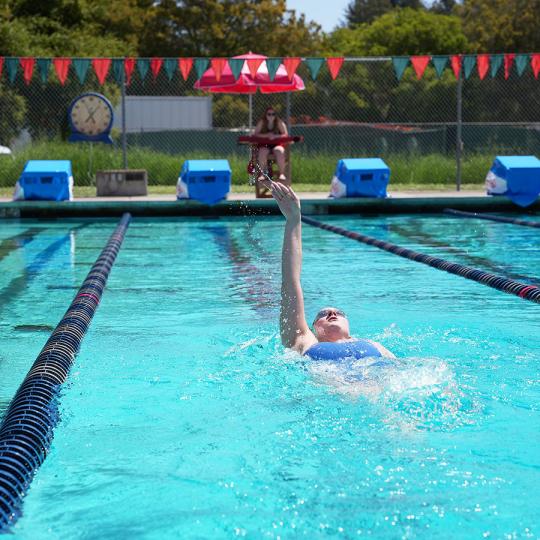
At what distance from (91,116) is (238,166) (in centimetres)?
307

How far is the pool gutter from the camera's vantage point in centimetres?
1532

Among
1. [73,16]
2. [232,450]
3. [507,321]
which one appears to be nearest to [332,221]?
[507,321]

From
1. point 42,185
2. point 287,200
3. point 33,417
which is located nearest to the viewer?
point 33,417

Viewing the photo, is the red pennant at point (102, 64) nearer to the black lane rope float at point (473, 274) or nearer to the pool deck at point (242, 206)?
the pool deck at point (242, 206)

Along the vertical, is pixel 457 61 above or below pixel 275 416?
above

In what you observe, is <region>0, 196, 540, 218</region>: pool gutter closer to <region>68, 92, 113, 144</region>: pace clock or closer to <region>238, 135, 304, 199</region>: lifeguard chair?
<region>238, 135, 304, 199</region>: lifeguard chair

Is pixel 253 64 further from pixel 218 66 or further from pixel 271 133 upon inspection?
pixel 271 133

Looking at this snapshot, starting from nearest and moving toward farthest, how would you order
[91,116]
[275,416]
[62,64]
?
1. [275,416]
2. [62,64]
3. [91,116]

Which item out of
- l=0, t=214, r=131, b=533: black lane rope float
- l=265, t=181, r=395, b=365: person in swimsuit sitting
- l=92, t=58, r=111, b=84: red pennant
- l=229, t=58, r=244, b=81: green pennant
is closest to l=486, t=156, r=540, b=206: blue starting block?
l=229, t=58, r=244, b=81: green pennant

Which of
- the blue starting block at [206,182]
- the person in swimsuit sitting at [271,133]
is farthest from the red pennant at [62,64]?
the person in swimsuit sitting at [271,133]

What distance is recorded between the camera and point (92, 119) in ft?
57.6

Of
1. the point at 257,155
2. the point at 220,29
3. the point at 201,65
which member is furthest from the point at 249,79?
the point at 220,29

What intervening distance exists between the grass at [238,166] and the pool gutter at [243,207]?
100.0 inches

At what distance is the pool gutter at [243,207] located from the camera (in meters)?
15.3
